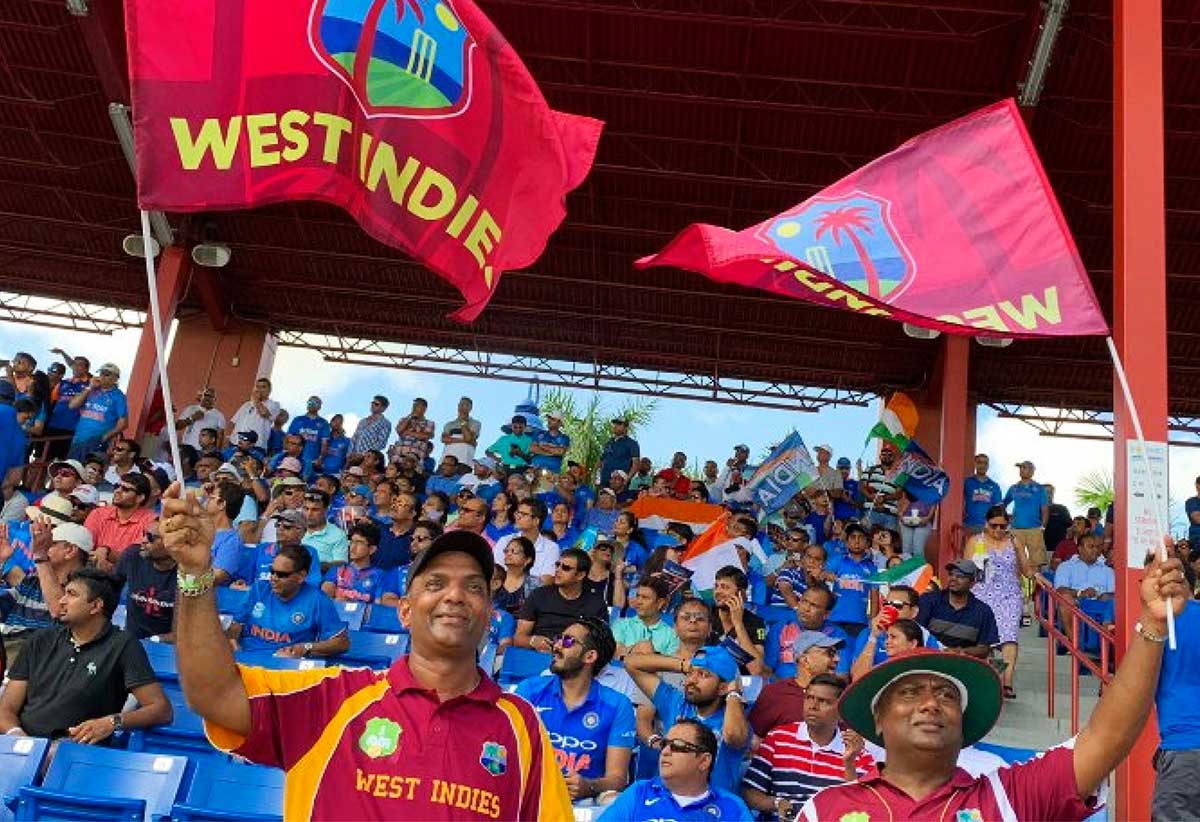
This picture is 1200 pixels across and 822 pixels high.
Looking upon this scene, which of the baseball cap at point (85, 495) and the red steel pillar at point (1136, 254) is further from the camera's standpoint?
the baseball cap at point (85, 495)

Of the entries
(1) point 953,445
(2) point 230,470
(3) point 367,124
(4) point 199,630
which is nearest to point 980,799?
(4) point 199,630

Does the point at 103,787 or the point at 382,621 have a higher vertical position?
the point at 382,621

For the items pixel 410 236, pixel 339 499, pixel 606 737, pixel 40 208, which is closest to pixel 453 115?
pixel 410 236

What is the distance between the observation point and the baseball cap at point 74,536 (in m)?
7.54

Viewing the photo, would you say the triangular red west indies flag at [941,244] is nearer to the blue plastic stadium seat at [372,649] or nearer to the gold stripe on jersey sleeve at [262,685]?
the gold stripe on jersey sleeve at [262,685]

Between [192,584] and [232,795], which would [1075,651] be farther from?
[192,584]

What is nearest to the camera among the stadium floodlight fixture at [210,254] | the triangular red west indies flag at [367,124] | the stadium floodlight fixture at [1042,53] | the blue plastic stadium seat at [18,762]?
the triangular red west indies flag at [367,124]

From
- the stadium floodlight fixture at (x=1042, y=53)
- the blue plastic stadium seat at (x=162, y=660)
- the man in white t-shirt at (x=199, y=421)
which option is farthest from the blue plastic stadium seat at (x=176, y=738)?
the stadium floodlight fixture at (x=1042, y=53)

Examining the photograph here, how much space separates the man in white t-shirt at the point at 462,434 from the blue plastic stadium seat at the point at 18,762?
401 inches

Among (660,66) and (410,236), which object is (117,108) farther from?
(410,236)

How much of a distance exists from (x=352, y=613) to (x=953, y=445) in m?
8.45

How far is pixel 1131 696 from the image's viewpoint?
2.71 m

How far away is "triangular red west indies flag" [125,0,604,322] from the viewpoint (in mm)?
3363

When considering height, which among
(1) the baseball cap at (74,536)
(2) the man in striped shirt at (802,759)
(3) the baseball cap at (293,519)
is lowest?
(2) the man in striped shirt at (802,759)
